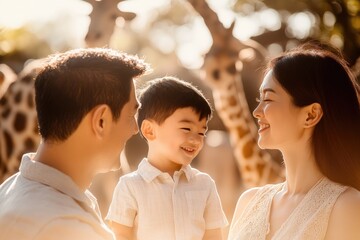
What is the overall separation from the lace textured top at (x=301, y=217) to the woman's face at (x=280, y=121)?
0.18 m

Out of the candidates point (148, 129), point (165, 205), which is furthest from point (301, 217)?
point (148, 129)

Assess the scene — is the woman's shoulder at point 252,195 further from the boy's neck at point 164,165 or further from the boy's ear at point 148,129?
A: the boy's ear at point 148,129

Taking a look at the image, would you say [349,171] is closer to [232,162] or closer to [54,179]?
[54,179]

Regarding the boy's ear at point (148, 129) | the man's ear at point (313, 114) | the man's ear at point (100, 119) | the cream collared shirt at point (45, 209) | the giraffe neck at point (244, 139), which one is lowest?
the giraffe neck at point (244, 139)

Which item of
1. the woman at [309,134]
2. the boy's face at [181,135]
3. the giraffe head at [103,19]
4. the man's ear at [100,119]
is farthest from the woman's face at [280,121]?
the giraffe head at [103,19]

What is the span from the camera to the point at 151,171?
8.59 feet

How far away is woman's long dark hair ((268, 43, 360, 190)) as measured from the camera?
226cm

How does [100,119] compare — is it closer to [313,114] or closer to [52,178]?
[52,178]

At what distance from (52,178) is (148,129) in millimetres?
1062

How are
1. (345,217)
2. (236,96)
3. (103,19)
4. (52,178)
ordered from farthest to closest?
(236,96)
(103,19)
(345,217)
(52,178)

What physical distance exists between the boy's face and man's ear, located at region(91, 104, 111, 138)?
32.8 inches

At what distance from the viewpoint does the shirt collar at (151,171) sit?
260 cm

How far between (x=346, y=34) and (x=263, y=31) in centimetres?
291

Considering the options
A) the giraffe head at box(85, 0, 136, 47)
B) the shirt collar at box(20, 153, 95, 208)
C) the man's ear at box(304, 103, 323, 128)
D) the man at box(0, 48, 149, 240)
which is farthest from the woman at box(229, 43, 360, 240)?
the giraffe head at box(85, 0, 136, 47)
